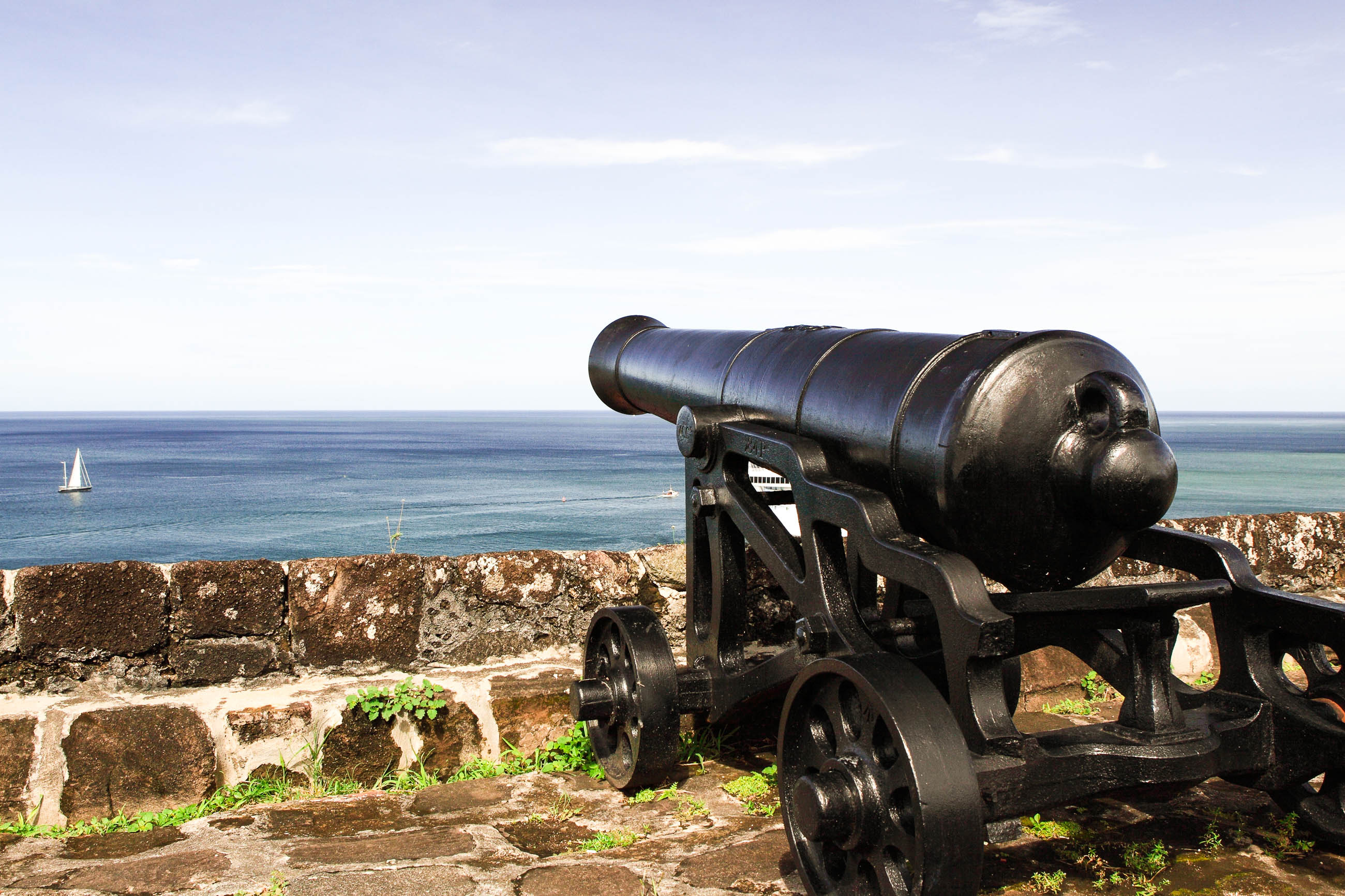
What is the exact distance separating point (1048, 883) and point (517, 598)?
2.33 metres

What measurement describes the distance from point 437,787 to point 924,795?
2019 millimetres

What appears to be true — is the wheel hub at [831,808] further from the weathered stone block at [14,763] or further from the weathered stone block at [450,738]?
the weathered stone block at [14,763]

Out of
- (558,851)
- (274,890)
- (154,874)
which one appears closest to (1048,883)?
(558,851)

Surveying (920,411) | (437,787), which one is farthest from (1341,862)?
(437,787)

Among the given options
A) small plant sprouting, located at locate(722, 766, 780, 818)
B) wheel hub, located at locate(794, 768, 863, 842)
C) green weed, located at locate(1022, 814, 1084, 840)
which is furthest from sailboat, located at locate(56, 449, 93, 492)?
wheel hub, located at locate(794, 768, 863, 842)

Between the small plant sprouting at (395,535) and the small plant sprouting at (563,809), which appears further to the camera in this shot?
the small plant sprouting at (395,535)

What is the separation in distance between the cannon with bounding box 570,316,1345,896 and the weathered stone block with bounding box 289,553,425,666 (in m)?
1.00

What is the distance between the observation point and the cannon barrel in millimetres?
2305

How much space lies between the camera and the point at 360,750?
3637 mm

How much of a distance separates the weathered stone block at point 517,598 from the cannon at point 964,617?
0.85m

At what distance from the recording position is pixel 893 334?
2.97m

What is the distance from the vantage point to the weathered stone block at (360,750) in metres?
3.60

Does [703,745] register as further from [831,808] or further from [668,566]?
[831,808]

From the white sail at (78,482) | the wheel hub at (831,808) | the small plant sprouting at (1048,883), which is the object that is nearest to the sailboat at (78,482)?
the white sail at (78,482)
